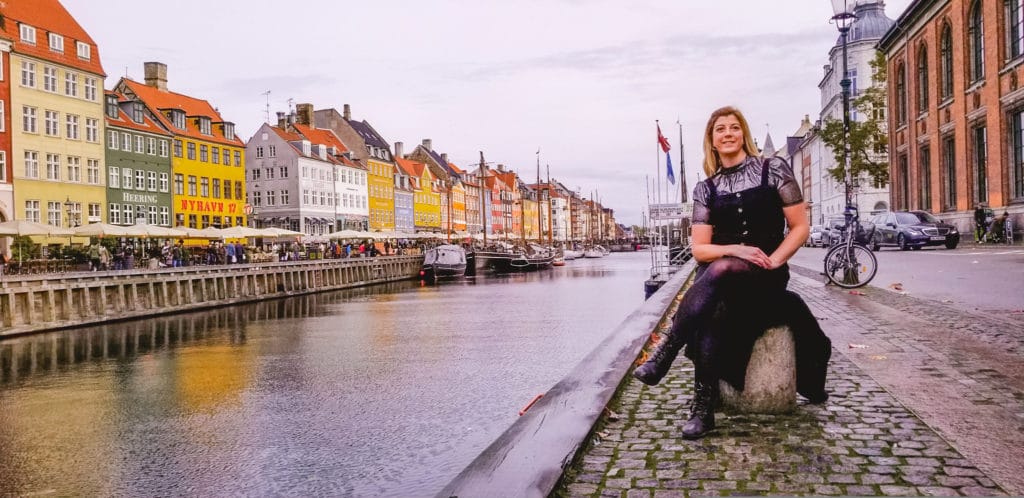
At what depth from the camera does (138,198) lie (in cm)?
5681

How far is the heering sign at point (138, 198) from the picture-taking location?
55281mm

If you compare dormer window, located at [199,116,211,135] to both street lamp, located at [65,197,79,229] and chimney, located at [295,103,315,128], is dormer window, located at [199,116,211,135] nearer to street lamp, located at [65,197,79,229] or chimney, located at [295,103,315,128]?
street lamp, located at [65,197,79,229]

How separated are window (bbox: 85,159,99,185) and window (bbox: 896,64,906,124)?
165ft

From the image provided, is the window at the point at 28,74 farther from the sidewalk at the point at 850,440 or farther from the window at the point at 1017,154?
the sidewalk at the point at 850,440

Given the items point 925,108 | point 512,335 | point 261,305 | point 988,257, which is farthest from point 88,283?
point 925,108

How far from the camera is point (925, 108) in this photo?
43469 mm

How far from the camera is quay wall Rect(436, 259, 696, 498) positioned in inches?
147

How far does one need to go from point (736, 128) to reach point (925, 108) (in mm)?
44382

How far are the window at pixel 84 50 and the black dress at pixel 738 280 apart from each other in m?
56.8

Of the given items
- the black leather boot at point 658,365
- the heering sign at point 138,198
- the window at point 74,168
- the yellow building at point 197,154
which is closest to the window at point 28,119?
the window at point 74,168

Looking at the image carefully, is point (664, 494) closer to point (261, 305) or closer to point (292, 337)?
point (292, 337)

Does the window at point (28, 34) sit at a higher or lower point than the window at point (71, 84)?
higher

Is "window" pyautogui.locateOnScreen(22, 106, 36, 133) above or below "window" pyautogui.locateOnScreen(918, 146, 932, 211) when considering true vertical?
above

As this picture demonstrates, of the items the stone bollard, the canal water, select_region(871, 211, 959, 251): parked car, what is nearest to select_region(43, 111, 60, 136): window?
the canal water
